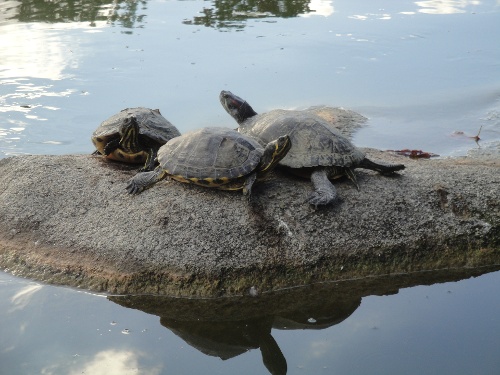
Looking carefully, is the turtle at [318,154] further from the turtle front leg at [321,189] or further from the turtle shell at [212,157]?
the turtle shell at [212,157]

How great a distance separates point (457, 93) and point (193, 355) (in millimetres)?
5778

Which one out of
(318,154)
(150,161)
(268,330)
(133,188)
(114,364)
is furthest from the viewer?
(150,161)

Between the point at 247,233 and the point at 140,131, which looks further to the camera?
the point at 140,131

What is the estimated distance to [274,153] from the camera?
15.1ft

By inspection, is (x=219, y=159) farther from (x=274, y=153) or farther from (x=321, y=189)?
(x=321, y=189)

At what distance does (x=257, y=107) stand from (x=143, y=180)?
9.98 feet

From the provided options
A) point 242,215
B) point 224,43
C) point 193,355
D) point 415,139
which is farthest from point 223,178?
point 224,43

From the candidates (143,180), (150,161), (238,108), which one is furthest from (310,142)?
(150,161)

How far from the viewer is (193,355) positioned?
155 inches

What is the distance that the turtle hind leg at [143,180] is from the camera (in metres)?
4.94

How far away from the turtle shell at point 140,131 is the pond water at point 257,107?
142cm

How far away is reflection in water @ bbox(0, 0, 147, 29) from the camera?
11.5 m

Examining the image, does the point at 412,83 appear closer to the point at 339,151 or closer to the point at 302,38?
the point at 302,38

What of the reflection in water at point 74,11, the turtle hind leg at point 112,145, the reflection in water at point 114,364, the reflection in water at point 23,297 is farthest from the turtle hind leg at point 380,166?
the reflection in water at point 74,11
